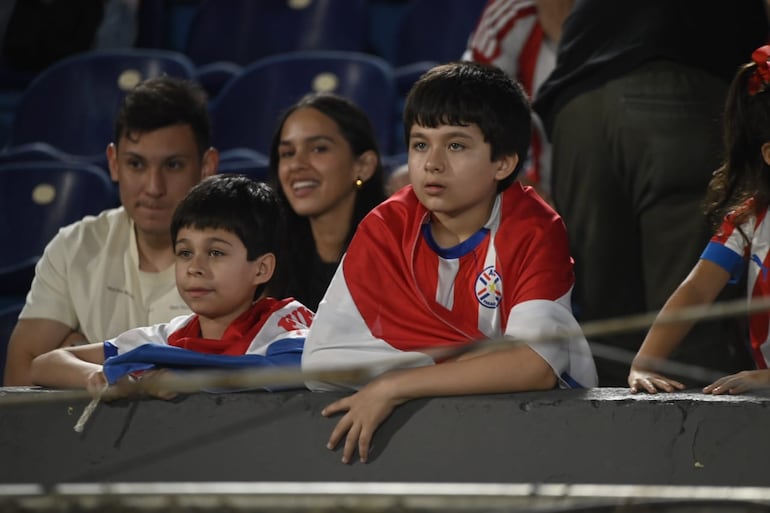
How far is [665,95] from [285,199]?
84 centimetres

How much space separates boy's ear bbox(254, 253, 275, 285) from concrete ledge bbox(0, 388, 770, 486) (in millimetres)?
315

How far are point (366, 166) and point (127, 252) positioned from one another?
1.80ft

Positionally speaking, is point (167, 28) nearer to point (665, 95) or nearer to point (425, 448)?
point (665, 95)

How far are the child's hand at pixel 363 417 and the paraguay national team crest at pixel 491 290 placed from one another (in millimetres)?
246

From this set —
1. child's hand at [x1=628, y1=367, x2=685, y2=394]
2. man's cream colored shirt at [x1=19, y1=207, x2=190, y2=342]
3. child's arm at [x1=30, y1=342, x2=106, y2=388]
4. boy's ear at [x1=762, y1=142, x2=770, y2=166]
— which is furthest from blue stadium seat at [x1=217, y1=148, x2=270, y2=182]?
child's hand at [x1=628, y1=367, x2=685, y2=394]

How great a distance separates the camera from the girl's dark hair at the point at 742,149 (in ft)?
7.61

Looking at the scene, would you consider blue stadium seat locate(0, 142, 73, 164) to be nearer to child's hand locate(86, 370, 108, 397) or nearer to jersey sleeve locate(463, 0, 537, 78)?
jersey sleeve locate(463, 0, 537, 78)

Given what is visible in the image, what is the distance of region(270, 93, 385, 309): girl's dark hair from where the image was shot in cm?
270

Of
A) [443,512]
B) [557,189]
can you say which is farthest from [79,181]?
[443,512]

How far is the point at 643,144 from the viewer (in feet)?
9.10

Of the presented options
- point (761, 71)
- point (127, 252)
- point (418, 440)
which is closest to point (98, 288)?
point (127, 252)

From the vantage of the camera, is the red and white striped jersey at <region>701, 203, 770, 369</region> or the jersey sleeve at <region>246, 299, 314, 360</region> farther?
the red and white striped jersey at <region>701, 203, 770, 369</region>

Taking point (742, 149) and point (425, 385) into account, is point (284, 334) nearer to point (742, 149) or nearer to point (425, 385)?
point (425, 385)

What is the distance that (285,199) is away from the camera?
9.33 ft
